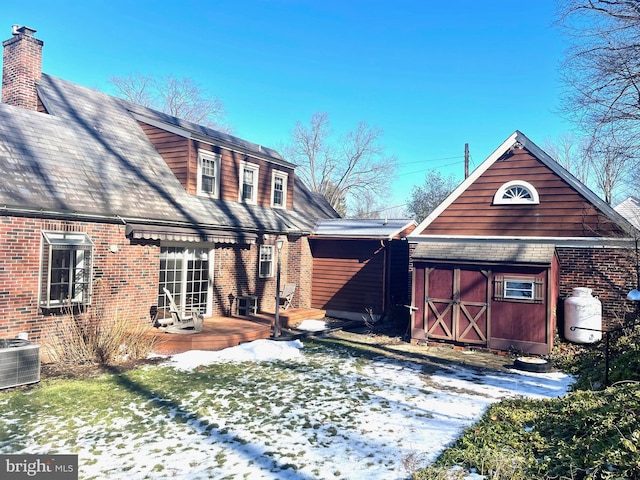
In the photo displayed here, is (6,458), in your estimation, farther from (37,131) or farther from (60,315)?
(37,131)

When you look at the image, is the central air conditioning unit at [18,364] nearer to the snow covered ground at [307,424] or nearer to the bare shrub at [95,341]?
the bare shrub at [95,341]

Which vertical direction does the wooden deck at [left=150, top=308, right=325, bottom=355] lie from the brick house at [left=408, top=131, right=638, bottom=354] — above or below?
below

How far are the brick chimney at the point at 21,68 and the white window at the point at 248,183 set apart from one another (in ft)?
22.5

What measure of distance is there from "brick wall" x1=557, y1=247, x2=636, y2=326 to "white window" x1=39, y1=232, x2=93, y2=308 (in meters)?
12.3

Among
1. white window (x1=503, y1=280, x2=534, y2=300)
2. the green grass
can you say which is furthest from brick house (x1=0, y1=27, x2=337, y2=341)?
the green grass

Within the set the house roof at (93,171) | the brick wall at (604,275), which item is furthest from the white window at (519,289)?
the house roof at (93,171)

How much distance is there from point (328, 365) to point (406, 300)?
738 centimetres

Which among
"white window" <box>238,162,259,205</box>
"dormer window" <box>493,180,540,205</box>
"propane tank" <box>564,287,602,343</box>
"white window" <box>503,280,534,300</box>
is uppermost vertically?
"white window" <box>238,162,259,205</box>

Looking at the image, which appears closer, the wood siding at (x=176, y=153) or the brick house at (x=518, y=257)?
the brick house at (x=518, y=257)

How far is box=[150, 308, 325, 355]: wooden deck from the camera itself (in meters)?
10.5

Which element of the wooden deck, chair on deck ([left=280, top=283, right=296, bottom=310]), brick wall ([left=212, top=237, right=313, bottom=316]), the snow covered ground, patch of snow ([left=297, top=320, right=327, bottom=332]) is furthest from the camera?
chair on deck ([left=280, top=283, right=296, bottom=310])

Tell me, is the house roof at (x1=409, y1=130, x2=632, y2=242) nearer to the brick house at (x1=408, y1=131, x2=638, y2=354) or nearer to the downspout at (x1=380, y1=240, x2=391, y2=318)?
the brick house at (x1=408, y1=131, x2=638, y2=354)

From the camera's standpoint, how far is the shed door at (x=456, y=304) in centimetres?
1180

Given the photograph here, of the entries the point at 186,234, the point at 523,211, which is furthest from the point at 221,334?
the point at 523,211
